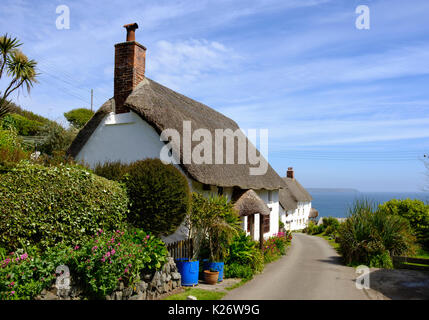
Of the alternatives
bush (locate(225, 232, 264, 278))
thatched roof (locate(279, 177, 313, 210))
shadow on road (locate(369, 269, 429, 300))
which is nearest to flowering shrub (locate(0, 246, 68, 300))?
bush (locate(225, 232, 264, 278))

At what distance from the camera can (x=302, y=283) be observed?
10.1 meters

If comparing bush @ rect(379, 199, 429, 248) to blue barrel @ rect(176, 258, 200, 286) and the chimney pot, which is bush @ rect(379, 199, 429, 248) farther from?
the chimney pot

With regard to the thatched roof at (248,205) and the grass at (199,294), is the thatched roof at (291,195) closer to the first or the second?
the thatched roof at (248,205)

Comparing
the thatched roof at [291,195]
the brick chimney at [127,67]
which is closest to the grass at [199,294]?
the brick chimney at [127,67]

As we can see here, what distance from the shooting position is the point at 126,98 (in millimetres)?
12094

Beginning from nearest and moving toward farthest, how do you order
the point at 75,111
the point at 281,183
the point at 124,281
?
the point at 124,281, the point at 281,183, the point at 75,111

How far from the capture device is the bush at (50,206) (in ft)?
21.6

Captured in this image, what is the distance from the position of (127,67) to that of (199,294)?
8550 mm

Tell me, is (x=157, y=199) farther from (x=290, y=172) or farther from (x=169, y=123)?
(x=290, y=172)

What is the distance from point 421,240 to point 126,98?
52.0 ft

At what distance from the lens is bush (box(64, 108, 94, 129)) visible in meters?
33.6

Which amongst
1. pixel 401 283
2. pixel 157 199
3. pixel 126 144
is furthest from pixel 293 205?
pixel 157 199
